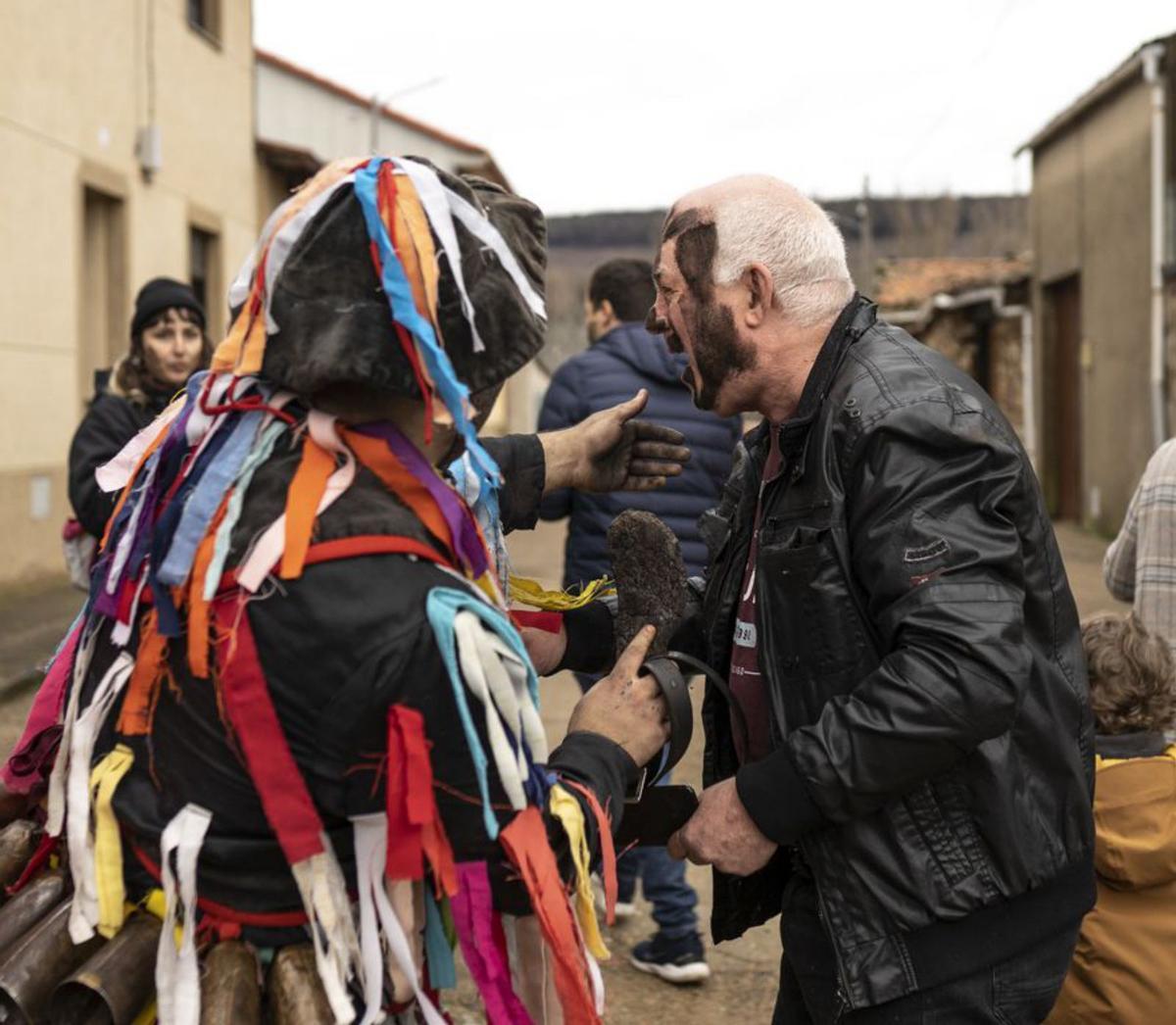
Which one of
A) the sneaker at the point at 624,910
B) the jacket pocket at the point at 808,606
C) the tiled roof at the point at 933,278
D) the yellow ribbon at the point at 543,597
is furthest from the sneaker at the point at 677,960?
the tiled roof at the point at 933,278

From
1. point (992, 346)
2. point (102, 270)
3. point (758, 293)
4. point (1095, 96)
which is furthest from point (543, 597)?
point (992, 346)

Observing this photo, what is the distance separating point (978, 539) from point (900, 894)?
0.53 meters

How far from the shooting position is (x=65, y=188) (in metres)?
10.9

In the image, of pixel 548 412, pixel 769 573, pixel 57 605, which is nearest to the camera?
pixel 769 573

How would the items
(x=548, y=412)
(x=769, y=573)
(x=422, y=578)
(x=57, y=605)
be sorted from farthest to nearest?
(x=57, y=605)
(x=548, y=412)
(x=769, y=573)
(x=422, y=578)

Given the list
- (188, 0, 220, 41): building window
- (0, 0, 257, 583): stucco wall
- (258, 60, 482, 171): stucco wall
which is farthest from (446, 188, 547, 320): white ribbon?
Result: (258, 60, 482, 171): stucco wall

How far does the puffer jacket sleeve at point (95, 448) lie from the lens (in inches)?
179

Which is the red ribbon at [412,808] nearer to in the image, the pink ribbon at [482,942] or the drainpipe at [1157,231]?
the pink ribbon at [482,942]

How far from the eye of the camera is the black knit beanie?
4863 mm

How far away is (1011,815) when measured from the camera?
212 centimetres

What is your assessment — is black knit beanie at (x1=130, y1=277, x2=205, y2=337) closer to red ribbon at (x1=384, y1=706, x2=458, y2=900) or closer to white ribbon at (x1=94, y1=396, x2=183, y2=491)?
white ribbon at (x1=94, y1=396, x2=183, y2=491)

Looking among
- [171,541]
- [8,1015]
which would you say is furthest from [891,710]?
[8,1015]

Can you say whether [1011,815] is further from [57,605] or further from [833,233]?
[57,605]

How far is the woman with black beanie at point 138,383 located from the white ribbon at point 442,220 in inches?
117
